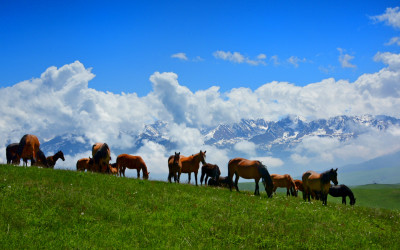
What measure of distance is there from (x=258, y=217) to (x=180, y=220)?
4.07 metres

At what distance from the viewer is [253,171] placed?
24859mm

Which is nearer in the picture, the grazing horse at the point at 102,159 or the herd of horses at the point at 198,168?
the herd of horses at the point at 198,168

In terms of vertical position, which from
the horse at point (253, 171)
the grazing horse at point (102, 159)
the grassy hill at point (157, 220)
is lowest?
the grassy hill at point (157, 220)

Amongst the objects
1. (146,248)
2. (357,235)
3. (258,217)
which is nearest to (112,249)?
(146,248)

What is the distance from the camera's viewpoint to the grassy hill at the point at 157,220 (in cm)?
1252

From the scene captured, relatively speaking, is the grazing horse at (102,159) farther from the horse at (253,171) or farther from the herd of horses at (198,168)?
the horse at (253,171)

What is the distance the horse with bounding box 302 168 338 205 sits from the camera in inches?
1029

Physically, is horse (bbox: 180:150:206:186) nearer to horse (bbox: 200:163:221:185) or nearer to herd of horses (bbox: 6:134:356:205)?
herd of horses (bbox: 6:134:356:205)

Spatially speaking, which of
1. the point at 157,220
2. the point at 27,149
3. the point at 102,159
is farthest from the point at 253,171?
the point at 27,149

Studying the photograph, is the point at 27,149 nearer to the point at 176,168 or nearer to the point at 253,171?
the point at 176,168

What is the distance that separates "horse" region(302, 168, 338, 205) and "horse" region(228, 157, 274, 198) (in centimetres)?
444

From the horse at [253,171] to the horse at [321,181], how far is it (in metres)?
4.44

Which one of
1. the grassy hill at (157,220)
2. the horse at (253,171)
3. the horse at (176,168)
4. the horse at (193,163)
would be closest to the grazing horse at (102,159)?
the horse at (176,168)

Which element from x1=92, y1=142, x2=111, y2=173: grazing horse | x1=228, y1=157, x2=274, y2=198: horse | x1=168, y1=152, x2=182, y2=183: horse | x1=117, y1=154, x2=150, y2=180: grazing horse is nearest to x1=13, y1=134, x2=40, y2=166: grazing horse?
x1=92, y1=142, x2=111, y2=173: grazing horse
